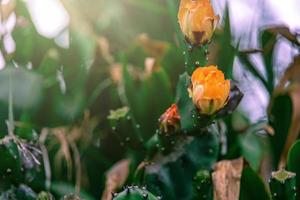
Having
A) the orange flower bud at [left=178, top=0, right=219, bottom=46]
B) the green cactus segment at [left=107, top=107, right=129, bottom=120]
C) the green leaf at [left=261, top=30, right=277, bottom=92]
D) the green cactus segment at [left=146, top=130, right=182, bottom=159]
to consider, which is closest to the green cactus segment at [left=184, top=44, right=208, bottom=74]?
the orange flower bud at [left=178, top=0, right=219, bottom=46]

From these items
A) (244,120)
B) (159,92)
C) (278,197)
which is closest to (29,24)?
(159,92)

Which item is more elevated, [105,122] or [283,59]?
[283,59]

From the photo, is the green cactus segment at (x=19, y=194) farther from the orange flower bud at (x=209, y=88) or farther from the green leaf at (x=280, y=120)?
the green leaf at (x=280, y=120)

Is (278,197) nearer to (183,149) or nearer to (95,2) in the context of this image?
(183,149)

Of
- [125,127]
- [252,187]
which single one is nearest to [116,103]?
[125,127]

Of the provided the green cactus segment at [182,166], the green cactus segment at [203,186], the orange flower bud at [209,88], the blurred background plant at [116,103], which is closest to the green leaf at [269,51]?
the blurred background plant at [116,103]

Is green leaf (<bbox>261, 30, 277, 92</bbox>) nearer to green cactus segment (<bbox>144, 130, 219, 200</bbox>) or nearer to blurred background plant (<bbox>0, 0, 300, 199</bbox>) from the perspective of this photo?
blurred background plant (<bbox>0, 0, 300, 199</bbox>)
